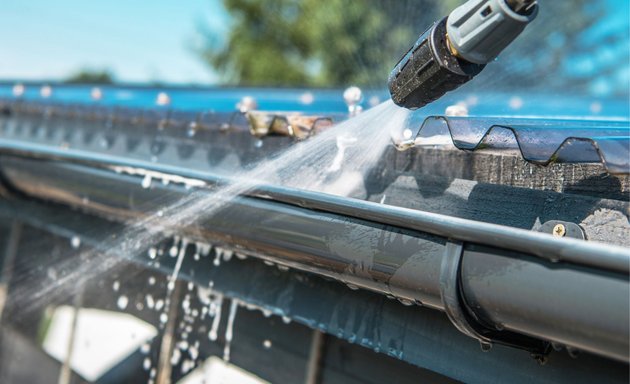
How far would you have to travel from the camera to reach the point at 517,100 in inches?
152

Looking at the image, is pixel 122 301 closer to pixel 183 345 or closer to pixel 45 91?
pixel 183 345

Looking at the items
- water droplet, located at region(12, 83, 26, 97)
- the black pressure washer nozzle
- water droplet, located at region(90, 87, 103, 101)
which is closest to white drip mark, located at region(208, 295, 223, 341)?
the black pressure washer nozzle

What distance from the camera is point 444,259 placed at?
1.43 m

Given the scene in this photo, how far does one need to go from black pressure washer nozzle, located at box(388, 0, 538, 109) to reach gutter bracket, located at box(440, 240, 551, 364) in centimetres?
36

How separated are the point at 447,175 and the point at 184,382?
173 centimetres

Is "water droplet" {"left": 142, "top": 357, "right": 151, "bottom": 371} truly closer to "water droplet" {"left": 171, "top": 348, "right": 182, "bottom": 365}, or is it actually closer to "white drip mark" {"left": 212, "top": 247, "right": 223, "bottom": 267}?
"water droplet" {"left": 171, "top": 348, "right": 182, "bottom": 365}

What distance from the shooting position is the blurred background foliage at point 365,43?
10820 millimetres

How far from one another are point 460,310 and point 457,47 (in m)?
0.55

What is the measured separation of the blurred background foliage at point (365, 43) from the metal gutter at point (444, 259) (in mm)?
2207

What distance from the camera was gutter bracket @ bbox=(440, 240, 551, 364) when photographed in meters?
1.41

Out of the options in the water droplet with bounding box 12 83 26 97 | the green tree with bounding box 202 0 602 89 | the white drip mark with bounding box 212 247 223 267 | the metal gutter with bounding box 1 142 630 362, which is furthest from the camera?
the green tree with bounding box 202 0 602 89

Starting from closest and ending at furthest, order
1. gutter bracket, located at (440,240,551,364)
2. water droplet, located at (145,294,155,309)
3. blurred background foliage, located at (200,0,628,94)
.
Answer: gutter bracket, located at (440,240,551,364) < water droplet, located at (145,294,155,309) < blurred background foliage, located at (200,0,628,94)

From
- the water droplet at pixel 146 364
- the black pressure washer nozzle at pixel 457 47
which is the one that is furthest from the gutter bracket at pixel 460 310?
the water droplet at pixel 146 364

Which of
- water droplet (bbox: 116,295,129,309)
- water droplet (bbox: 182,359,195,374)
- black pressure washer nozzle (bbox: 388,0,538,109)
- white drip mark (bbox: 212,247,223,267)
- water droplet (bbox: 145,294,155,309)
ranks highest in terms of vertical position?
black pressure washer nozzle (bbox: 388,0,538,109)
